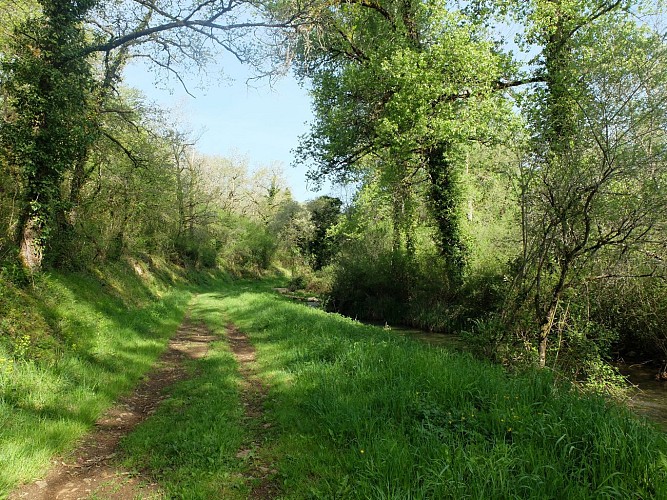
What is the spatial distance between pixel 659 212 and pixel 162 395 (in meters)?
9.15

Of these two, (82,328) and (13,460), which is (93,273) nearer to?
(82,328)

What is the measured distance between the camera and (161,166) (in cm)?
2116

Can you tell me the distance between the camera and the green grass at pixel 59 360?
4465mm

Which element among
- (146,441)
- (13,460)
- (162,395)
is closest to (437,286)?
(162,395)

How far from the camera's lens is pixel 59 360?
681 cm

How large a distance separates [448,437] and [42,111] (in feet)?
35.7

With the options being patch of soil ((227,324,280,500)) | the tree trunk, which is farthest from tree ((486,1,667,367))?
the tree trunk

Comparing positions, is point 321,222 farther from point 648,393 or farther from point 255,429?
point 255,429

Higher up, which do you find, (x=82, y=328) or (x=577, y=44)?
(x=577, y=44)

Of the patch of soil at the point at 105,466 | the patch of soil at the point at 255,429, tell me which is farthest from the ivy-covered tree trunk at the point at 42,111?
the patch of soil at the point at 255,429

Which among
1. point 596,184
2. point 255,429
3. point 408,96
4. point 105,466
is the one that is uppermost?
point 408,96

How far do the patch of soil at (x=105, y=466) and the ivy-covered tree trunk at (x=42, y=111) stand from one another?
16.6 feet

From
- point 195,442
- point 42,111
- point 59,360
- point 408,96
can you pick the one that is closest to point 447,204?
point 408,96

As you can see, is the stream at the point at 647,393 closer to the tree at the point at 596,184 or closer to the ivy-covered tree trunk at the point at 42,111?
the tree at the point at 596,184
